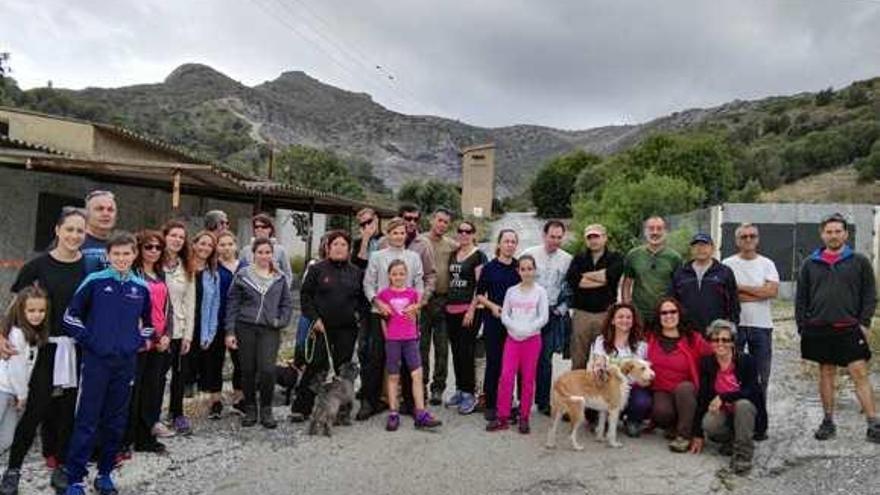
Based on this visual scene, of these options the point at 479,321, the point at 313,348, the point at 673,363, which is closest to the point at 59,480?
the point at 313,348

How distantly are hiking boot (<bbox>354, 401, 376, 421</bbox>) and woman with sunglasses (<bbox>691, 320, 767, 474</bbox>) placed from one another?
2.82 metres

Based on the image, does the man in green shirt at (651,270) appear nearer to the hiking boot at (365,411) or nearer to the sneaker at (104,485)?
the hiking boot at (365,411)

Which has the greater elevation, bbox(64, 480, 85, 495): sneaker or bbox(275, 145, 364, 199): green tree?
bbox(275, 145, 364, 199): green tree

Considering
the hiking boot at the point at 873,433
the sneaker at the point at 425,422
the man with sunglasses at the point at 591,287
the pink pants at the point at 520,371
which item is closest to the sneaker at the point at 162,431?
the sneaker at the point at 425,422

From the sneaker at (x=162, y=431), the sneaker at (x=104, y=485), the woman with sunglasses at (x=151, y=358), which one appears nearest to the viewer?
the sneaker at (x=104, y=485)

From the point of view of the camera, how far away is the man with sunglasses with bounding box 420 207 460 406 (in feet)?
24.5

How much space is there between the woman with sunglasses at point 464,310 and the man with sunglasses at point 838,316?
114 inches

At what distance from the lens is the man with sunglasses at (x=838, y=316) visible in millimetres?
6383

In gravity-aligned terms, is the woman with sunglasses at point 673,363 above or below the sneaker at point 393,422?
above

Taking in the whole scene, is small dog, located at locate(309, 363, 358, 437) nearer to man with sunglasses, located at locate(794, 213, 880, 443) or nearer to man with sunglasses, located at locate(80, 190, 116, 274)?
man with sunglasses, located at locate(80, 190, 116, 274)

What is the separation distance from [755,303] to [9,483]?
584cm

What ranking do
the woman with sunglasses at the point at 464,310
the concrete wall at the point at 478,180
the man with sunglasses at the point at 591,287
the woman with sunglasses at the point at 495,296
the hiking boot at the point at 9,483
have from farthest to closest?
the concrete wall at the point at 478,180 → the woman with sunglasses at the point at 464,310 → the woman with sunglasses at the point at 495,296 → the man with sunglasses at the point at 591,287 → the hiking boot at the point at 9,483

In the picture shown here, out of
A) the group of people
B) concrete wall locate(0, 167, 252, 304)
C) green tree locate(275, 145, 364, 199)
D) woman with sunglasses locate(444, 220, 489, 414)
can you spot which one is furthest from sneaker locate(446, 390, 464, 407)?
green tree locate(275, 145, 364, 199)

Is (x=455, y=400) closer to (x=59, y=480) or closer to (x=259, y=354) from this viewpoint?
(x=259, y=354)
